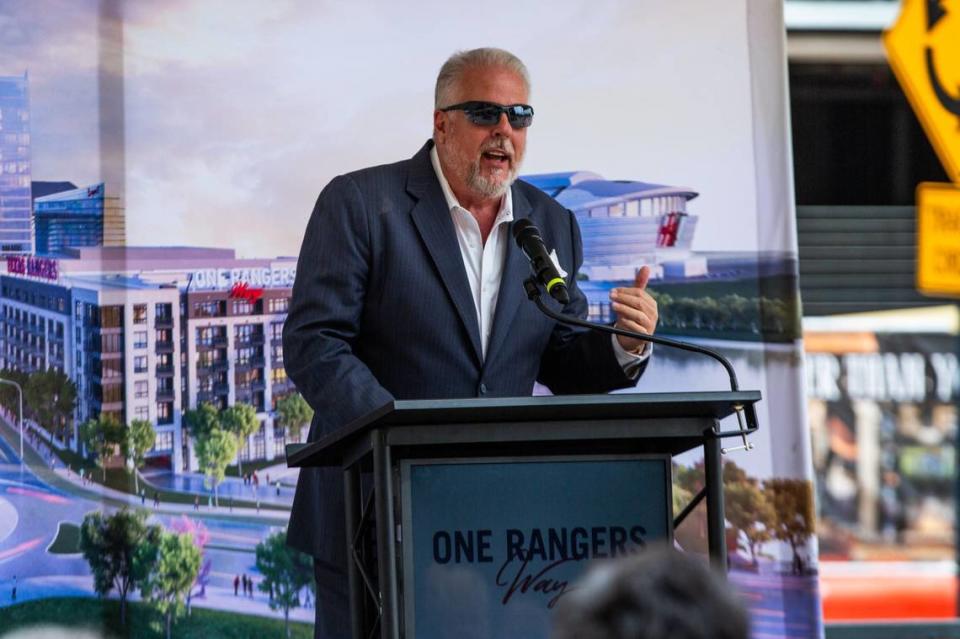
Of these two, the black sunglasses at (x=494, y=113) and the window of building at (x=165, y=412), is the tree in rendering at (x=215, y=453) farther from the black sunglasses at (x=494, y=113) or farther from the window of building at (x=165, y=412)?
the black sunglasses at (x=494, y=113)

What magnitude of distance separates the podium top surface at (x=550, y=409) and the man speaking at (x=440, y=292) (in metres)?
0.58

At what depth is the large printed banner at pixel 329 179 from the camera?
415cm

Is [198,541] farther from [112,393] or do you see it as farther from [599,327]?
[599,327]

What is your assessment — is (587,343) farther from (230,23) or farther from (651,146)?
(230,23)

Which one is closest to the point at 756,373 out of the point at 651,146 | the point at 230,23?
the point at 651,146

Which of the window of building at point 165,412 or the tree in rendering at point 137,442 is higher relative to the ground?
the window of building at point 165,412

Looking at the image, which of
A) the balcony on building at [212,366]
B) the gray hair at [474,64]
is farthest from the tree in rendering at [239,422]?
the gray hair at [474,64]

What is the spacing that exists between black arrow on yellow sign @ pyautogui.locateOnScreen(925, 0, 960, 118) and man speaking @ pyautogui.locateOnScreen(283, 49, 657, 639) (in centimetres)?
274

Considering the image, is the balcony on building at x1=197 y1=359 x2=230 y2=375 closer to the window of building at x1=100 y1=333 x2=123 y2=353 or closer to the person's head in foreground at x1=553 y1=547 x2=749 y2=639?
the window of building at x1=100 y1=333 x2=123 y2=353

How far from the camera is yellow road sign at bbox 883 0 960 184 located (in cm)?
557

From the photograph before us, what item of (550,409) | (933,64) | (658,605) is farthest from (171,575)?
(933,64)

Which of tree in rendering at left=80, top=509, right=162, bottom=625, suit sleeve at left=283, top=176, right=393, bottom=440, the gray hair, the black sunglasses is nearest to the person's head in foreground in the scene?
suit sleeve at left=283, top=176, right=393, bottom=440

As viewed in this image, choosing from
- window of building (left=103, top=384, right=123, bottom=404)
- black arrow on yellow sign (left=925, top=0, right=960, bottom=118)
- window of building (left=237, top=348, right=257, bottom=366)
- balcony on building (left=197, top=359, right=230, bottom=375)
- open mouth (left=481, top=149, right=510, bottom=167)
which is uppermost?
black arrow on yellow sign (left=925, top=0, right=960, bottom=118)

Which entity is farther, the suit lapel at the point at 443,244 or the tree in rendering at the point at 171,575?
the tree in rendering at the point at 171,575
